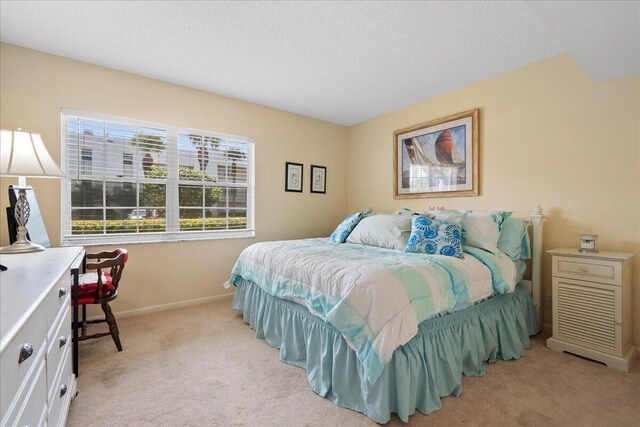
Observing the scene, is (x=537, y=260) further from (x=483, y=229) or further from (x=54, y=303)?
(x=54, y=303)

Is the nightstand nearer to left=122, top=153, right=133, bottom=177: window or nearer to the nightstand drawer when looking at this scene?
the nightstand drawer

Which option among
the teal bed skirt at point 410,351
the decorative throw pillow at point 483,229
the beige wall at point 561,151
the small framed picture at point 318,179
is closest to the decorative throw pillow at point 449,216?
the decorative throw pillow at point 483,229

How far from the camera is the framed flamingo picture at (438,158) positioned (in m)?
3.25

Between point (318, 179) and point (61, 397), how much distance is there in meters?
3.64

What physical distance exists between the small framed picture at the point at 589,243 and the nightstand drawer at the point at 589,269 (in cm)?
12

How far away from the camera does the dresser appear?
71 cm

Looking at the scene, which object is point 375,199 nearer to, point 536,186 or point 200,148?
point 536,186

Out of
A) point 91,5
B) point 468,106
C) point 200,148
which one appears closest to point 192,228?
point 200,148

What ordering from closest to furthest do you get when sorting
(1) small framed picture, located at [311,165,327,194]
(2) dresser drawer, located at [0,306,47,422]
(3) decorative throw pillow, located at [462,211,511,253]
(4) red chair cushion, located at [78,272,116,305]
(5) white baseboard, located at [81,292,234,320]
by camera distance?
1. (2) dresser drawer, located at [0,306,47,422]
2. (4) red chair cushion, located at [78,272,116,305]
3. (3) decorative throw pillow, located at [462,211,511,253]
4. (5) white baseboard, located at [81,292,234,320]
5. (1) small framed picture, located at [311,165,327,194]

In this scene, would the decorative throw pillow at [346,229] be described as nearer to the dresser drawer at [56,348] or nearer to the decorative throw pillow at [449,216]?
the decorative throw pillow at [449,216]

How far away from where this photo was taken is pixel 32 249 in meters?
1.84

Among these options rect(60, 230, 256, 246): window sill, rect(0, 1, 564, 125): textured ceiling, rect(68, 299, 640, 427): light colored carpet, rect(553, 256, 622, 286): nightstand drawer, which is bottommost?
rect(68, 299, 640, 427): light colored carpet

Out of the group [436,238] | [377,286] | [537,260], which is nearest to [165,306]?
[377,286]

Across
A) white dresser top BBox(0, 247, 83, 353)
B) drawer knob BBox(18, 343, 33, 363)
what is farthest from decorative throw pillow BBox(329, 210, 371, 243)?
drawer knob BBox(18, 343, 33, 363)
